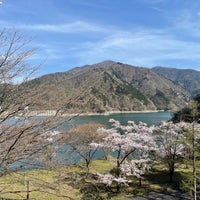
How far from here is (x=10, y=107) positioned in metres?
3.22

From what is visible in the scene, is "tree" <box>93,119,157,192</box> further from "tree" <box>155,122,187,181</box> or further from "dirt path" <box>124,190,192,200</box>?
"tree" <box>155,122,187,181</box>

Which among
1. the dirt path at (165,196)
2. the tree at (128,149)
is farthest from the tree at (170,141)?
the dirt path at (165,196)

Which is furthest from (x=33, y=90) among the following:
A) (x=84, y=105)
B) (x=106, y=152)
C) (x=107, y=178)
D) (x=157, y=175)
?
(x=106, y=152)

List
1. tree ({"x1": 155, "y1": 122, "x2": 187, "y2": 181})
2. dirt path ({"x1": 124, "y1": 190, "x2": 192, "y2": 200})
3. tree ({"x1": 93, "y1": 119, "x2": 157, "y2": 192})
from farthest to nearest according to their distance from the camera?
tree ({"x1": 155, "y1": 122, "x2": 187, "y2": 181})
tree ({"x1": 93, "y1": 119, "x2": 157, "y2": 192})
dirt path ({"x1": 124, "y1": 190, "x2": 192, "y2": 200})

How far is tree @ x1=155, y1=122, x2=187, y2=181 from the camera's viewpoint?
24.0 metres

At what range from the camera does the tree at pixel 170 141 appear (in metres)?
24.0

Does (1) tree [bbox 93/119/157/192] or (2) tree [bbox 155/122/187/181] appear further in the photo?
(2) tree [bbox 155/122/187/181]

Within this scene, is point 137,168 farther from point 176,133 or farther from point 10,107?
point 10,107

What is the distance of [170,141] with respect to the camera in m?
24.4

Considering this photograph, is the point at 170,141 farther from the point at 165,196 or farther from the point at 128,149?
the point at 165,196

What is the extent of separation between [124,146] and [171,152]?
6069 millimetres

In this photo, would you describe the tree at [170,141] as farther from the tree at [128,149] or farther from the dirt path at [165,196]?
the dirt path at [165,196]

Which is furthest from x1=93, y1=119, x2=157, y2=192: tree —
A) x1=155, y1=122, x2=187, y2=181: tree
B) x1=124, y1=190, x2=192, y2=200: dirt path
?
x1=155, y1=122, x2=187, y2=181: tree

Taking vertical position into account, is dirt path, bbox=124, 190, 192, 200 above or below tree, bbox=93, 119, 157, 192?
below
